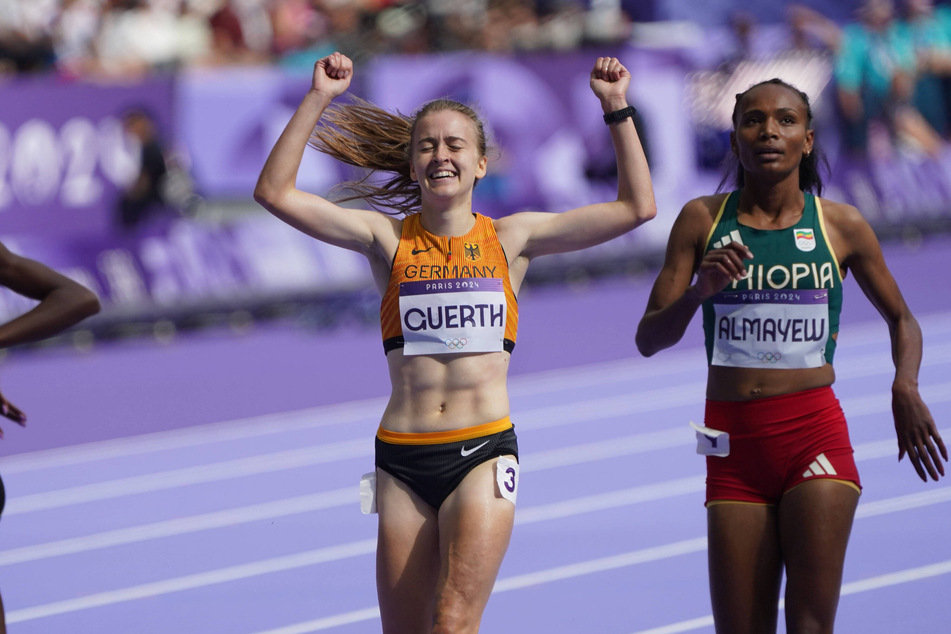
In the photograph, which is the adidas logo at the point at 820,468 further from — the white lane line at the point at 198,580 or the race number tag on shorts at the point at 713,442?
the white lane line at the point at 198,580

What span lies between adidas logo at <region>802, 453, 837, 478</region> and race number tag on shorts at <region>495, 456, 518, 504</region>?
806 millimetres

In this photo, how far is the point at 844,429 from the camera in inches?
148

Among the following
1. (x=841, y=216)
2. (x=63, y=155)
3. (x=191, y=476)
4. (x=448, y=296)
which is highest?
(x=63, y=155)

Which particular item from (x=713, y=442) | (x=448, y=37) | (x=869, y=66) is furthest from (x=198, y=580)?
(x=869, y=66)

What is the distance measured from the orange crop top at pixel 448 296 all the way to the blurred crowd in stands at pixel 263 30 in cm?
848

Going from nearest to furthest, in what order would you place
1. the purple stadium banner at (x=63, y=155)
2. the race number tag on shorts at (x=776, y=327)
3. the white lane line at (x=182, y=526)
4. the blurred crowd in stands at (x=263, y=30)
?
1. the race number tag on shorts at (x=776, y=327)
2. the white lane line at (x=182, y=526)
3. the purple stadium banner at (x=63, y=155)
4. the blurred crowd in stands at (x=263, y=30)

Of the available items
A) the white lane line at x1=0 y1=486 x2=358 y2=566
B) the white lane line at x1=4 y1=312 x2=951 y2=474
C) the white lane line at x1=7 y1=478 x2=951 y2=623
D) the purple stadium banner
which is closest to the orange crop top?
the white lane line at x1=7 y1=478 x2=951 y2=623

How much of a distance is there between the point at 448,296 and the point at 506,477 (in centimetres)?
52

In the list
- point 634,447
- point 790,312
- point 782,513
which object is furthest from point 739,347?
point 634,447

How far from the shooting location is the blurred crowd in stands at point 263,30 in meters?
11.9

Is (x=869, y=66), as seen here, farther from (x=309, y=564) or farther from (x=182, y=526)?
(x=309, y=564)

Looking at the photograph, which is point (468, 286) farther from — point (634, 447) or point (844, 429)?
point (634, 447)

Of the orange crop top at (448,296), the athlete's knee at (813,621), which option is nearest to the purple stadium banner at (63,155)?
the orange crop top at (448,296)

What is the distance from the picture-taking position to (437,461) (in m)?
3.58
